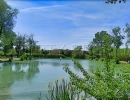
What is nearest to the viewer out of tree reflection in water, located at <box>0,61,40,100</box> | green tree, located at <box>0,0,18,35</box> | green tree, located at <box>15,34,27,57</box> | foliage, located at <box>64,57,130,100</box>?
foliage, located at <box>64,57,130,100</box>

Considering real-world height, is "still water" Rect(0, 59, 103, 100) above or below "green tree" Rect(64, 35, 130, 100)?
below

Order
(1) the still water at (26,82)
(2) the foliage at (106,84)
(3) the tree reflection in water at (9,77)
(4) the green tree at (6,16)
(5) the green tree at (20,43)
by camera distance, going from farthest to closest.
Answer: (5) the green tree at (20,43) < (4) the green tree at (6,16) < (3) the tree reflection in water at (9,77) < (1) the still water at (26,82) < (2) the foliage at (106,84)

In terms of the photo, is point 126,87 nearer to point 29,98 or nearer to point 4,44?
point 29,98

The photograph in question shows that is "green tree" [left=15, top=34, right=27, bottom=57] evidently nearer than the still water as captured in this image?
No

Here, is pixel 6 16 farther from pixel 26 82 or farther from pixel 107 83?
pixel 107 83

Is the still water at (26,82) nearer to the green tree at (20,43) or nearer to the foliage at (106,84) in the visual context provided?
the foliage at (106,84)

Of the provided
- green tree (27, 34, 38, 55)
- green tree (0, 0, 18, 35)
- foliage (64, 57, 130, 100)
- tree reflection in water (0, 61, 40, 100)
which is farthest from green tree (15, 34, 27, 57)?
foliage (64, 57, 130, 100)

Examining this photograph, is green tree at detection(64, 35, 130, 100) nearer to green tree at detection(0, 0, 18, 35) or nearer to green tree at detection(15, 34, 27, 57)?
green tree at detection(0, 0, 18, 35)

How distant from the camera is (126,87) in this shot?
2.08 meters

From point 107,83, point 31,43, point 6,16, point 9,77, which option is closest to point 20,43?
point 31,43

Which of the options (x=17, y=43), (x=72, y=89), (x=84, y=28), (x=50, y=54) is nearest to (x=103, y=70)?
(x=72, y=89)

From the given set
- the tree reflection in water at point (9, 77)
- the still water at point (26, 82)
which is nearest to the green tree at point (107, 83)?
the still water at point (26, 82)

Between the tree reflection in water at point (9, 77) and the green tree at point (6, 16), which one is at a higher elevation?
the green tree at point (6, 16)

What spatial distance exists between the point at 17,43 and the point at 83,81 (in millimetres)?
41145
